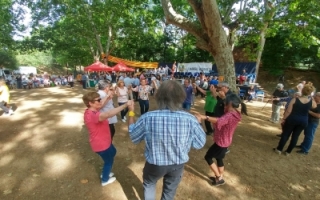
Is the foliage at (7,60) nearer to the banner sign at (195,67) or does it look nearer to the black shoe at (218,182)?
the banner sign at (195,67)

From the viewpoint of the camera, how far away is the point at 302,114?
3.96 m

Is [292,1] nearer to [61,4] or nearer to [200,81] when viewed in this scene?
[200,81]

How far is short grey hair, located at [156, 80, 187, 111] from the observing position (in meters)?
1.72

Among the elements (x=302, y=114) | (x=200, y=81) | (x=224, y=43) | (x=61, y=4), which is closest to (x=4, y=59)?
(x=61, y=4)

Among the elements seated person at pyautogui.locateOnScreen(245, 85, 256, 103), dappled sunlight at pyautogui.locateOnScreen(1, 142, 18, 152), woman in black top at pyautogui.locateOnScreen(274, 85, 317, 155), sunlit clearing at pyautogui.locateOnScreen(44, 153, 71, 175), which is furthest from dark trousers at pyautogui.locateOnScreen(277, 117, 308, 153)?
seated person at pyautogui.locateOnScreen(245, 85, 256, 103)

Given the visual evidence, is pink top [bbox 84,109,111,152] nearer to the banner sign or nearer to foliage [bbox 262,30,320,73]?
the banner sign

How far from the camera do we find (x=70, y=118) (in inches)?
263

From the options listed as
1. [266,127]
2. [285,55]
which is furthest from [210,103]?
[285,55]

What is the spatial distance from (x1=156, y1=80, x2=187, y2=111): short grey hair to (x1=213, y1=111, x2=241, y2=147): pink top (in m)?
1.14

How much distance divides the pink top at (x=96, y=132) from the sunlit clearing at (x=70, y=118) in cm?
382

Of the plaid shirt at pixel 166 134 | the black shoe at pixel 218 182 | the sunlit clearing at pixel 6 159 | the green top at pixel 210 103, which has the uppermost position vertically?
the plaid shirt at pixel 166 134

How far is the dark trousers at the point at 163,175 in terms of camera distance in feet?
6.13

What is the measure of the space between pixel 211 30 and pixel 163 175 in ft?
14.8

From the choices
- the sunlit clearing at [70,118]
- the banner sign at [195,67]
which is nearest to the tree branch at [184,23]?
the sunlit clearing at [70,118]
